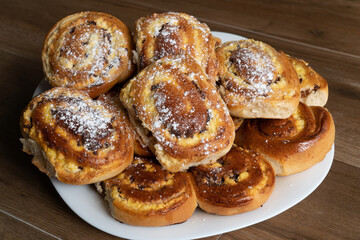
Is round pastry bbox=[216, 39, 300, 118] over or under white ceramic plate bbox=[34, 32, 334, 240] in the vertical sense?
over

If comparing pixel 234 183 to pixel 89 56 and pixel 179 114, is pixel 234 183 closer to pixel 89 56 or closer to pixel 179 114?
pixel 179 114

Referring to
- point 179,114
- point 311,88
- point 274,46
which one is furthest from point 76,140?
point 274,46

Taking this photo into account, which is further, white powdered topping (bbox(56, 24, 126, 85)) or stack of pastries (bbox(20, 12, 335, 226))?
white powdered topping (bbox(56, 24, 126, 85))

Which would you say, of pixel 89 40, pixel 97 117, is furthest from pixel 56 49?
pixel 97 117

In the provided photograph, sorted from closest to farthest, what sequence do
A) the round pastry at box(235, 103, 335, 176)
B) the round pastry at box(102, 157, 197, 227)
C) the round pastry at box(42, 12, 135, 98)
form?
the round pastry at box(102, 157, 197, 227)
the round pastry at box(235, 103, 335, 176)
the round pastry at box(42, 12, 135, 98)

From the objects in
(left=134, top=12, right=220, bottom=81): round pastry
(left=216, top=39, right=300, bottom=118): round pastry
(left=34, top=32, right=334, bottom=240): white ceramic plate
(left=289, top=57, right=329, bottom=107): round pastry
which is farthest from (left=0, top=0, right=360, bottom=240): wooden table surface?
(left=134, top=12, right=220, bottom=81): round pastry

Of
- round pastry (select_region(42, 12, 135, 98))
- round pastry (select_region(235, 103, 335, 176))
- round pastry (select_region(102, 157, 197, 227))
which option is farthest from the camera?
round pastry (select_region(42, 12, 135, 98))

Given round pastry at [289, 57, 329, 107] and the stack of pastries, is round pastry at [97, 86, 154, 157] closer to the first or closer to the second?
the stack of pastries

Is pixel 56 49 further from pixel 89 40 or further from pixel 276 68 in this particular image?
pixel 276 68
